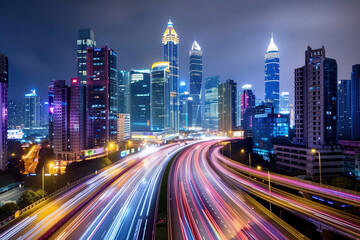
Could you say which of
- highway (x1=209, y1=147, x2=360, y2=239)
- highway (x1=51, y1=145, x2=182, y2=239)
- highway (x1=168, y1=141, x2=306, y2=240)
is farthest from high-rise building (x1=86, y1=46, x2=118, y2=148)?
highway (x1=209, y1=147, x2=360, y2=239)

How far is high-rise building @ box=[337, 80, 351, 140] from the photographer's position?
464 feet

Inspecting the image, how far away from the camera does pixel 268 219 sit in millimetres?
24844

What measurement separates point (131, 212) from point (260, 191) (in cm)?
2094

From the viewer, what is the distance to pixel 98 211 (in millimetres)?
27547

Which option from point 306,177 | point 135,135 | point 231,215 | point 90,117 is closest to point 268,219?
point 231,215

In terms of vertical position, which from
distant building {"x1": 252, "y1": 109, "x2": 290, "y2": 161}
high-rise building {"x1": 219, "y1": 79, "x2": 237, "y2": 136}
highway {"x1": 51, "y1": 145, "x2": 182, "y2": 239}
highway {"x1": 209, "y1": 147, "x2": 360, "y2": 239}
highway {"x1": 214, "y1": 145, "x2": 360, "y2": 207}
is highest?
high-rise building {"x1": 219, "y1": 79, "x2": 237, "y2": 136}

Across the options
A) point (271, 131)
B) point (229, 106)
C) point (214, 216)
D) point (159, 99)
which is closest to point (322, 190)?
point (214, 216)

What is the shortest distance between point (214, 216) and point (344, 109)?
539ft

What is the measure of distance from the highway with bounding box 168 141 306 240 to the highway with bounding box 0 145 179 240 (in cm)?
346

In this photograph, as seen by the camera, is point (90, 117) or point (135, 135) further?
point (135, 135)

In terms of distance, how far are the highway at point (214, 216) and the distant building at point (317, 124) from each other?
36.0m

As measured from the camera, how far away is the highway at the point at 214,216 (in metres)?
21.7

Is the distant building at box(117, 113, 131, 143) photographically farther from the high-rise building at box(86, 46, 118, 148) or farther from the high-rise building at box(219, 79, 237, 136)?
the high-rise building at box(219, 79, 237, 136)

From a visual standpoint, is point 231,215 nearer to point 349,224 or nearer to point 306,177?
point 349,224
